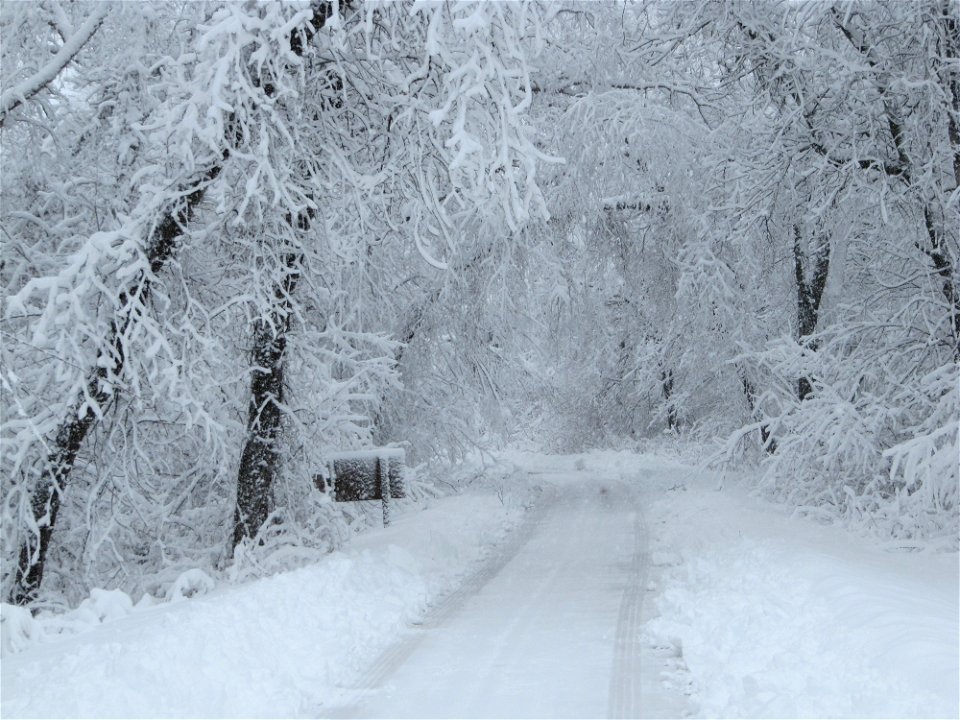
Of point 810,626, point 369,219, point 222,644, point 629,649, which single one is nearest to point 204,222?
point 369,219

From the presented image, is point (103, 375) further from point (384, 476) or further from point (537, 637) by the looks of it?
point (537, 637)

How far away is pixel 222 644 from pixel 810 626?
175 inches

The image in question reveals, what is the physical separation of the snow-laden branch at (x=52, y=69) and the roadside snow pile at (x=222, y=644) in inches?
221

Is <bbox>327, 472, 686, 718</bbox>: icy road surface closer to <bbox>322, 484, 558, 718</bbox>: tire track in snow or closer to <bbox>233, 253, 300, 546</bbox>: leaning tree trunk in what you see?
<bbox>322, 484, 558, 718</bbox>: tire track in snow

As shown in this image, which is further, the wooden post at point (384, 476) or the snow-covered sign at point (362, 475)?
the snow-covered sign at point (362, 475)

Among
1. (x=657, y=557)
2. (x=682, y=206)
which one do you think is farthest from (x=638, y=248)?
(x=657, y=557)

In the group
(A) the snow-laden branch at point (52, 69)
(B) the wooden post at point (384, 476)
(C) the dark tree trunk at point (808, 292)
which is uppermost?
(A) the snow-laden branch at point (52, 69)

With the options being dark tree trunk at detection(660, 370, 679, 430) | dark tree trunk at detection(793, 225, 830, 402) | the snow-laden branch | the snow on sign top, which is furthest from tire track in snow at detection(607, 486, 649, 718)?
dark tree trunk at detection(660, 370, 679, 430)

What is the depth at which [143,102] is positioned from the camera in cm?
1127

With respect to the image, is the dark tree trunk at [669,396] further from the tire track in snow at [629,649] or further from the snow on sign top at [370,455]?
the tire track in snow at [629,649]

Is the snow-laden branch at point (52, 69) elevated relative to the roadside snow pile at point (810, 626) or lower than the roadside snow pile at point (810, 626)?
Result: elevated

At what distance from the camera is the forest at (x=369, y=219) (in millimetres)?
9047

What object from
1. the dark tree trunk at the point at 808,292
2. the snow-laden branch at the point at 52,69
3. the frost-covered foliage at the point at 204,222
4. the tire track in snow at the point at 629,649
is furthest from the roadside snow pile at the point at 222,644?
the dark tree trunk at the point at 808,292

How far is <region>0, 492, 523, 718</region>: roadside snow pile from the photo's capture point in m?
5.50
